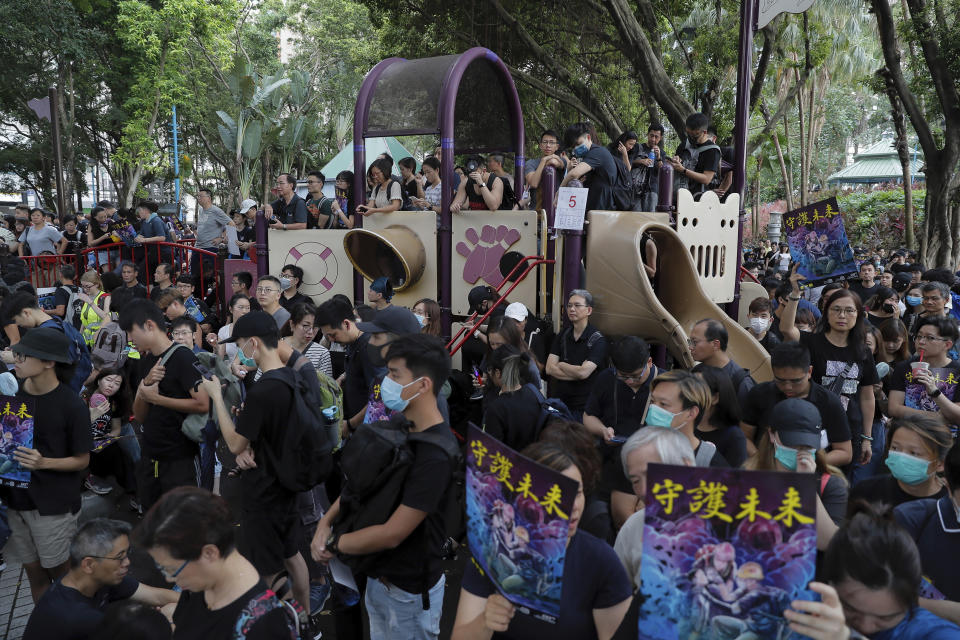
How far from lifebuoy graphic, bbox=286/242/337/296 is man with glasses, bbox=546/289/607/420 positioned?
161 inches

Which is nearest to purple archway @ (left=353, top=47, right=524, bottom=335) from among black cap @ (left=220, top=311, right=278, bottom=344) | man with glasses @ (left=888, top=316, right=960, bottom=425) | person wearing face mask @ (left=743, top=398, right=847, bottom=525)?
black cap @ (left=220, top=311, right=278, bottom=344)

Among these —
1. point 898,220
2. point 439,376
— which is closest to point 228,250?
point 439,376

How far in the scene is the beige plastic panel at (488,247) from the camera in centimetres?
755

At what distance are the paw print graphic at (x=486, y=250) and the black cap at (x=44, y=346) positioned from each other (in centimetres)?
448

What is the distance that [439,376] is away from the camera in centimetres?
306

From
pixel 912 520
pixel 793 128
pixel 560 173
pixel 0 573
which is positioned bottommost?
pixel 0 573

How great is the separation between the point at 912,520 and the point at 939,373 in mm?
2725

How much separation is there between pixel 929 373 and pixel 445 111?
5337 mm

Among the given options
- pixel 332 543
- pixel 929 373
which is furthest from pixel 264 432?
pixel 929 373

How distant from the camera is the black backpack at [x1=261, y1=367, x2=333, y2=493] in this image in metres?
3.82

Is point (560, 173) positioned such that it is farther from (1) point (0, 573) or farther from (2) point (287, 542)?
(1) point (0, 573)

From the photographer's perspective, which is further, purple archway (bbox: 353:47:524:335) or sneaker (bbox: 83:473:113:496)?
purple archway (bbox: 353:47:524:335)

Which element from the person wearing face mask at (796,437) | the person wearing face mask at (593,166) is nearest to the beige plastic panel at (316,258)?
the person wearing face mask at (593,166)

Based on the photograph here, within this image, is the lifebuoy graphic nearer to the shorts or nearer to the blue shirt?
the shorts
